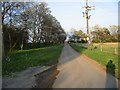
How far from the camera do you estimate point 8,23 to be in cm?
3334

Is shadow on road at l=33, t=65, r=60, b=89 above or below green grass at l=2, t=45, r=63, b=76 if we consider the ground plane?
above

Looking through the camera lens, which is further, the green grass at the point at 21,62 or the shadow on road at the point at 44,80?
the green grass at the point at 21,62

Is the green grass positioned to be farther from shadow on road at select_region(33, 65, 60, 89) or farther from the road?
the road

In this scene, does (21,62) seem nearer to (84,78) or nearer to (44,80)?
(44,80)

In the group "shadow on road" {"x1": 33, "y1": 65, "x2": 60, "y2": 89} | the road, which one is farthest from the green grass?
the road

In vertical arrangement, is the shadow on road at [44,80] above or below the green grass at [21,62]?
above

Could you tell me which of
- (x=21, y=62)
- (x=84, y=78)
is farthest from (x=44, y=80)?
(x=21, y=62)

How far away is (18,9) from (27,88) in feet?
81.0

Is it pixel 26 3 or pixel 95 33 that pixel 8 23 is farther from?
pixel 95 33

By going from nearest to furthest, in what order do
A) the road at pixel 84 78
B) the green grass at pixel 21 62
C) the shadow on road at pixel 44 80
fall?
1. the road at pixel 84 78
2. the shadow on road at pixel 44 80
3. the green grass at pixel 21 62

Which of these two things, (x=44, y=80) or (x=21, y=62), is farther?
(x=21, y=62)

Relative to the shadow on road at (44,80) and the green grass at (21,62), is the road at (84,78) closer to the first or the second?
the shadow on road at (44,80)

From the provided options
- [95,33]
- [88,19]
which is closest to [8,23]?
[88,19]

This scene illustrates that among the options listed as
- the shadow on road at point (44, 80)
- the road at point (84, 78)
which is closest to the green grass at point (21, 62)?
the shadow on road at point (44, 80)
